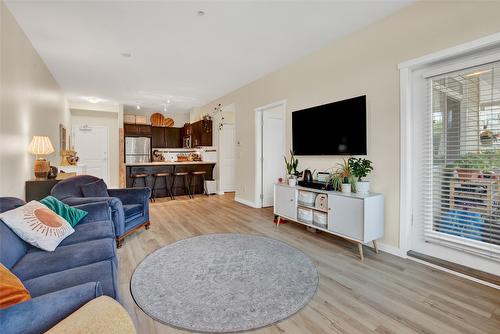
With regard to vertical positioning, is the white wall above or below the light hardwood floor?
above

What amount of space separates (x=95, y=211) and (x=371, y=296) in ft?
8.53

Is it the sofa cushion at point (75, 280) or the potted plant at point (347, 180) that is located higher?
the potted plant at point (347, 180)

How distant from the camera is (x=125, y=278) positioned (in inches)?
86.7

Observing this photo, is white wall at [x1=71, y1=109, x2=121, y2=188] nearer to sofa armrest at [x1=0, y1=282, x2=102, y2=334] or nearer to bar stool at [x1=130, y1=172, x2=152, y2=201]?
bar stool at [x1=130, y1=172, x2=152, y2=201]

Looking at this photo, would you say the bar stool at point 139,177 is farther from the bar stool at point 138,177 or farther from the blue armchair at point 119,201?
the blue armchair at point 119,201

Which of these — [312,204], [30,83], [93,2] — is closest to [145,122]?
[30,83]

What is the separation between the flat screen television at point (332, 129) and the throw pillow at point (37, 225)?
121 inches

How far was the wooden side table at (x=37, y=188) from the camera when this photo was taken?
3125mm

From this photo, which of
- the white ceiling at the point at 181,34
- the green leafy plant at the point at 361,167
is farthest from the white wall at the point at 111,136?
the green leafy plant at the point at 361,167

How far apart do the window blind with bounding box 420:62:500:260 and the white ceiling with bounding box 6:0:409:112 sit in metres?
1.07

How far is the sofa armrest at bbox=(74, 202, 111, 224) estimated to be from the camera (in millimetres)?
2312

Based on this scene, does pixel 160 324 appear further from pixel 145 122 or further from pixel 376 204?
pixel 145 122

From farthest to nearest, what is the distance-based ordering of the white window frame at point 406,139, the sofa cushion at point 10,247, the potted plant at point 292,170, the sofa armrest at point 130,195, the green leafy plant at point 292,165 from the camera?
the green leafy plant at point 292,165
the potted plant at point 292,170
the sofa armrest at point 130,195
the white window frame at point 406,139
the sofa cushion at point 10,247

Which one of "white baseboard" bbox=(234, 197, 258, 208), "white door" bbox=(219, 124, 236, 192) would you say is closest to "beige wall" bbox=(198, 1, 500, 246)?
"white baseboard" bbox=(234, 197, 258, 208)
